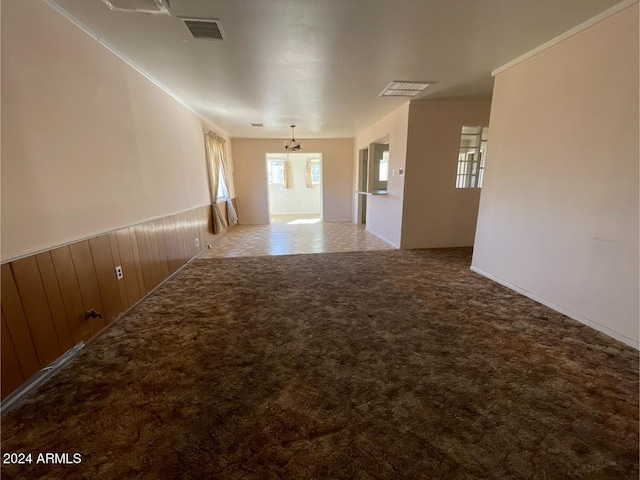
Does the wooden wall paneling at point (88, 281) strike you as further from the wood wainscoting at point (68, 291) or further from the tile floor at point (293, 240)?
the tile floor at point (293, 240)

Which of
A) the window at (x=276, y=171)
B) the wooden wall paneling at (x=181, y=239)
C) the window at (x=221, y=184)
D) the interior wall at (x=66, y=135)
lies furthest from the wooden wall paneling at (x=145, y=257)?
the window at (x=276, y=171)

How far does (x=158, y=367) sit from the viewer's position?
1.79 metres

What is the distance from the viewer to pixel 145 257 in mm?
2873

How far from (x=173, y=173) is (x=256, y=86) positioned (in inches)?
64.1

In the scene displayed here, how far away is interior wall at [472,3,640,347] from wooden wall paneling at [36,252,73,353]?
4.01 m

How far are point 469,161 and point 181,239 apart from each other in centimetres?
507

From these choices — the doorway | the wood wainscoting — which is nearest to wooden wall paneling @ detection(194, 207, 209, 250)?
the wood wainscoting

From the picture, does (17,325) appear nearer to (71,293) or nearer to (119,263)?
(71,293)

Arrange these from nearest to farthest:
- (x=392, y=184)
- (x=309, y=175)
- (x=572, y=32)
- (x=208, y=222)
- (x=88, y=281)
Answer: (x=88, y=281) < (x=572, y=32) < (x=392, y=184) < (x=208, y=222) < (x=309, y=175)

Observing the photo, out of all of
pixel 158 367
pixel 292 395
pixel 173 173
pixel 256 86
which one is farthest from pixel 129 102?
pixel 292 395

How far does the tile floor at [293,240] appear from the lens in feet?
15.8

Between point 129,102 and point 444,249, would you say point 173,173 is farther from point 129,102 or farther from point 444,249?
point 444,249

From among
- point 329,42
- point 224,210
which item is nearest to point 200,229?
point 224,210

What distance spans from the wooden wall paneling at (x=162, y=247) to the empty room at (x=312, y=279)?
0.15ft
